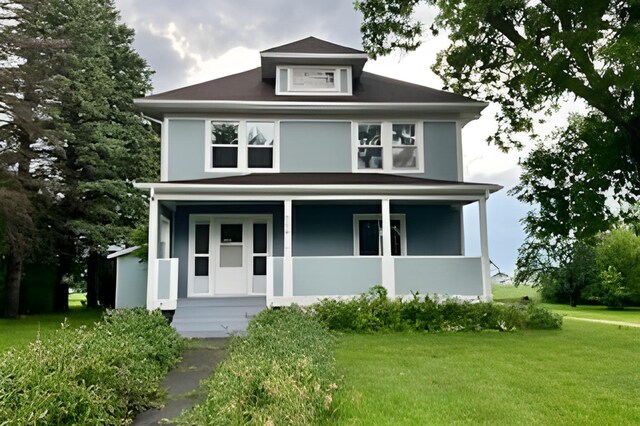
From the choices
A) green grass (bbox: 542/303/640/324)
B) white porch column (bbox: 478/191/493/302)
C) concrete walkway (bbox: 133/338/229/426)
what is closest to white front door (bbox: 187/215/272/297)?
concrete walkway (bbox: 133/338/229/426)

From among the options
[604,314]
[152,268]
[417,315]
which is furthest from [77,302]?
[604,314]

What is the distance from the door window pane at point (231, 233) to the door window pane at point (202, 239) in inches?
16.6

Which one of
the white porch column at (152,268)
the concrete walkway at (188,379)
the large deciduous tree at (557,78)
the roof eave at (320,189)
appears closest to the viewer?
the concrete walkway at (188,379)

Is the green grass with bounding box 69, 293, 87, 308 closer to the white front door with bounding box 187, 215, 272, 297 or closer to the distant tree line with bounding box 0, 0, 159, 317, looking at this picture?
the distant tree line with bounding box 0, 0, 159, 317

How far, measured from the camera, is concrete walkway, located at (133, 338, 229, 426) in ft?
16.3

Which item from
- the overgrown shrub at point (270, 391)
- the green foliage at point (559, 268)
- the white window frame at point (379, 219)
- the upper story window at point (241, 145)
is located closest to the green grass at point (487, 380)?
the overgrown shrub at point (270, 391)

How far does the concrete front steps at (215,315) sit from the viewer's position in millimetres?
10383

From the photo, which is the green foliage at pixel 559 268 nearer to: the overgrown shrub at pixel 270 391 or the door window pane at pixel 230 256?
the door window pane at pixel 230 256

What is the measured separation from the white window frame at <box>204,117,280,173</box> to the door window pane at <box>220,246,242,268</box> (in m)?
2.17

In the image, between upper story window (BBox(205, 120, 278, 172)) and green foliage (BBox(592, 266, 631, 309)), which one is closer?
upper story window (BBox(205, 120, 278, 172))

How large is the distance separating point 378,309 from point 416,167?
Result: 4.73 metres

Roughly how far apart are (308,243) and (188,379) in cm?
697

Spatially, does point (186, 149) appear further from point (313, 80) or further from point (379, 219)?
point (379, 219)

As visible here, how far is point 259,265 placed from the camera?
42.1ft
